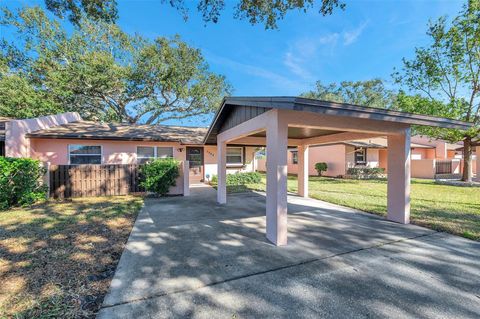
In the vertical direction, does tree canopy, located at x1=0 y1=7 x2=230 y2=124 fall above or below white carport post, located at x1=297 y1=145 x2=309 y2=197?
above

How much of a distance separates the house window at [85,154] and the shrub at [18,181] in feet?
10.7

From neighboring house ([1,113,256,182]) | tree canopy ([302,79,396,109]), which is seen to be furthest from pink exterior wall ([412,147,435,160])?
neighboring house ([1,113,256,182])

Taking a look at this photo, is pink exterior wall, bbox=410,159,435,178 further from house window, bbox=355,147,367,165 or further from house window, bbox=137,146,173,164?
house window, bbox=137,146,173,164

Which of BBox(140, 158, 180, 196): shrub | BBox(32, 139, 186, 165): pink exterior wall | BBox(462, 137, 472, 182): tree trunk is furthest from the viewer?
BBox(462, 137, 472, 182): tree trunk

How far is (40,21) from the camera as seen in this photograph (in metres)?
15.4

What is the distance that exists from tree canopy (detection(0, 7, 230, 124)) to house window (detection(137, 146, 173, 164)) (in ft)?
27.5

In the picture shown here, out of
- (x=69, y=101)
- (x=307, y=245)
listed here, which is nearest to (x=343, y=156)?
(x=307, y=245)

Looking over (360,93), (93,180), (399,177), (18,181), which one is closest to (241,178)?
(93,180)

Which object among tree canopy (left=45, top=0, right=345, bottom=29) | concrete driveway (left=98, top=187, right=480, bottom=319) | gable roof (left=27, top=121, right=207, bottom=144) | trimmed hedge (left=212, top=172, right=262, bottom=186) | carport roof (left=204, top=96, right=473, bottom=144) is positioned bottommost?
concrete driveway (left=98, top=187, right=480, bottom=319)

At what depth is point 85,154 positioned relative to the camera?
11211 mm

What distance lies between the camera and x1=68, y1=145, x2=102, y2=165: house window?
11.0m

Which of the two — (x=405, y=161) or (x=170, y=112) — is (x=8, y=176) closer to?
(x=405, y=161)

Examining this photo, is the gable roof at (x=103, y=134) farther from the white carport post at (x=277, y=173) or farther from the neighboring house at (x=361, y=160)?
the neighboring house at (x=361, y=160)

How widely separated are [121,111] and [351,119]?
70.7 feet
